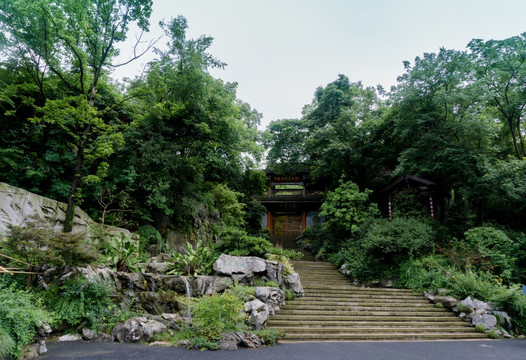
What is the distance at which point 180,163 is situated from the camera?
38.7 ft

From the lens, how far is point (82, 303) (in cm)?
652

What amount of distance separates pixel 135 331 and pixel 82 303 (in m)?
1.31

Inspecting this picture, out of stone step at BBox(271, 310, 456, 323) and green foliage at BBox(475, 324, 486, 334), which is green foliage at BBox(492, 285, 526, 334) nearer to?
green foliage at BBox(475, 324, 486, 334)

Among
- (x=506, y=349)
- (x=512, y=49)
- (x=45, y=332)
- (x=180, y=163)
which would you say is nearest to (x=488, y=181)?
(x=512, y=49)

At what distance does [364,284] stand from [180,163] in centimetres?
859

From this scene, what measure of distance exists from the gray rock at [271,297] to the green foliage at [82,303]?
11.9 ft

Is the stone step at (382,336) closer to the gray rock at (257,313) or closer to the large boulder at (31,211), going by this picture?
the gray rock at (257,313)

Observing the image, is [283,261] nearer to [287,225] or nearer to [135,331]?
[135,331]

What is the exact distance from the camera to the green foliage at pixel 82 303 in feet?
21.0

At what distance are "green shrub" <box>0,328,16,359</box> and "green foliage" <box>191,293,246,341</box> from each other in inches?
122

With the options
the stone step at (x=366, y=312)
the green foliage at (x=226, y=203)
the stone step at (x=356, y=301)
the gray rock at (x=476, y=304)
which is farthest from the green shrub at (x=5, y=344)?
the gray rock at (x=476, y=304)

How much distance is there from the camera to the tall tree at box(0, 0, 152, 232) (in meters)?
8.47

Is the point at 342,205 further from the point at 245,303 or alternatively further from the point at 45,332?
the point at 45,332

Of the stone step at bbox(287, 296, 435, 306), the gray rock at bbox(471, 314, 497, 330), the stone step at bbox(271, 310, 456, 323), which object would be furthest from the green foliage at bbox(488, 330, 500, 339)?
the stone step at bbox(287, 296, 435, 306)
